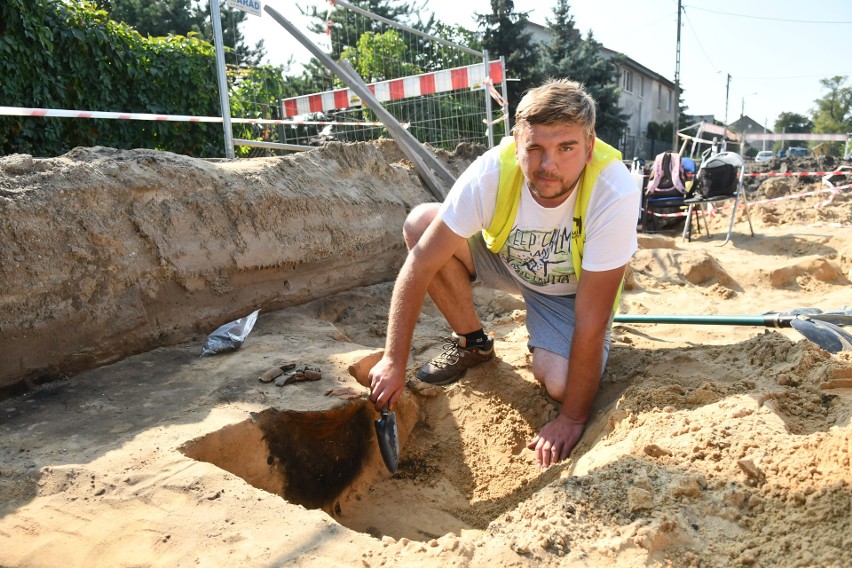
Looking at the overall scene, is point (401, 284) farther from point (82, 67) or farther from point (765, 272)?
point (82, 67)

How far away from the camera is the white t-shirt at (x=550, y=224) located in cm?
225

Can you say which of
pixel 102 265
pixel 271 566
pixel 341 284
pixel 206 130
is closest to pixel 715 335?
pixel 341 284

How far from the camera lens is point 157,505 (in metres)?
1.70

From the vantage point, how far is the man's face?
2195mm

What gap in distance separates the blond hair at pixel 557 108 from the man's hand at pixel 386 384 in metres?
1.05

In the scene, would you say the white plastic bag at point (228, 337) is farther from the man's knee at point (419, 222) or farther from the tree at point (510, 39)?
the tree at point (510, 39)

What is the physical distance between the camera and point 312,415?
7.79ft

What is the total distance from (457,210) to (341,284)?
5.65 feet

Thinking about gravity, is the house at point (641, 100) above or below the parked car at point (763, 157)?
above

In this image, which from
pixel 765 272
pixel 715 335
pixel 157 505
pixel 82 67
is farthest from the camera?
pixel 82 67

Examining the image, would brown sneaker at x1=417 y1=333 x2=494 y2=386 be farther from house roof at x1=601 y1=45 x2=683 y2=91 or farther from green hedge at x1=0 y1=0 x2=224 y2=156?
house roof at x1=601 y1=45 x2=683 y2=91

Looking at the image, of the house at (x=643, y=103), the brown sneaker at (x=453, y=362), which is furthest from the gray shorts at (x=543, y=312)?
the house at (x=643, y=103)

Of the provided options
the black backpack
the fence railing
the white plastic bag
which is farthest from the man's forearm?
the black backpack

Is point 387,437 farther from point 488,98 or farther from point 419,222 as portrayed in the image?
point 488,98
